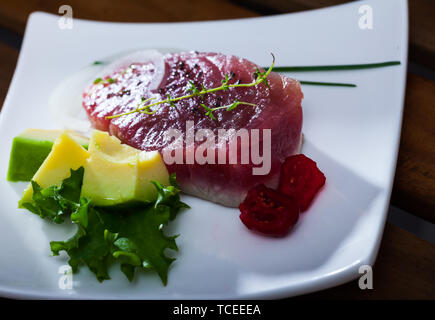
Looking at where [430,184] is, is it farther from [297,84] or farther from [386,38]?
[386,38]

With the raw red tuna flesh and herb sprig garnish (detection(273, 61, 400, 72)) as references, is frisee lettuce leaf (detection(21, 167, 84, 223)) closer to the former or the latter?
the raw red tuna flesh

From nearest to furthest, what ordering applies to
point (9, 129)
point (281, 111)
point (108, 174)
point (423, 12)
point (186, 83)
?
point (108, 174), point (281, 111), point (186, 83), point (9, 129), point (423, 12)

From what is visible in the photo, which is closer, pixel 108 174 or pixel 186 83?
pixel 108 174

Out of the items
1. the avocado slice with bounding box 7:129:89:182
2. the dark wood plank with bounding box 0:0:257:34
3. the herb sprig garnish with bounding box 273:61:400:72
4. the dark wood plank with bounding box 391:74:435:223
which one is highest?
the dark wood plank with bounding box 0:0:257:34

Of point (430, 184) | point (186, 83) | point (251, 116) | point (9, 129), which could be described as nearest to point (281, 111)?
point (251, 116)

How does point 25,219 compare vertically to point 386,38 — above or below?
below

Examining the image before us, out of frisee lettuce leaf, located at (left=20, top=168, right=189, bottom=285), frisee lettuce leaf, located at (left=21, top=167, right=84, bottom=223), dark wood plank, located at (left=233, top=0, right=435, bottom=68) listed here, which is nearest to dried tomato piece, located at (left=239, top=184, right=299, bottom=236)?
frisee lettuce leaf, located at (left=20, top=168, right=189, bottom=285)

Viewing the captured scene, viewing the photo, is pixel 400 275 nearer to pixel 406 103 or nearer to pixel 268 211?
pixel 268 211
